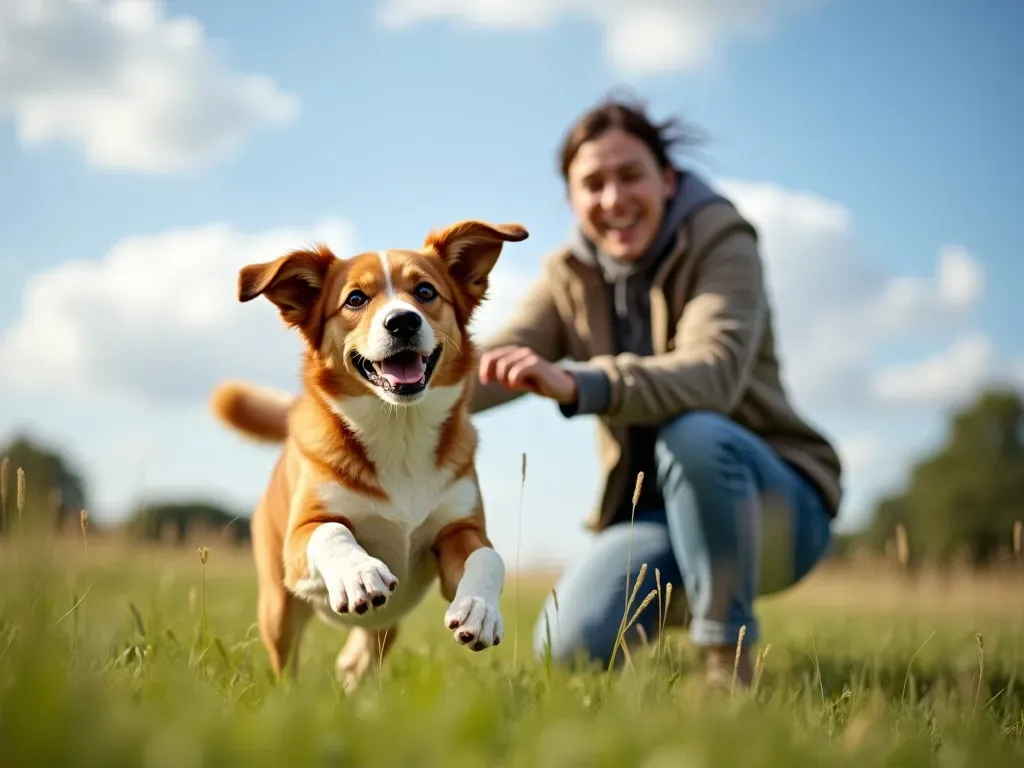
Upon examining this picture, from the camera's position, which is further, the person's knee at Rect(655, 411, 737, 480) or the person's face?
the person's face

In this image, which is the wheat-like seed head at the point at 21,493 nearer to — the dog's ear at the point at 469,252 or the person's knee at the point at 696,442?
the dog's ear at the point at 469,252

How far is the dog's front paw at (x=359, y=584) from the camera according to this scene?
7.66ft

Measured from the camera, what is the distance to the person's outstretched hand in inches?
128

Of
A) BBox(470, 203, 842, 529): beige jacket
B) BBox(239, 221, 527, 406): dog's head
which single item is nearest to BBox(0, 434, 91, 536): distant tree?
BBox(239, 221, 527, 406): dog's head

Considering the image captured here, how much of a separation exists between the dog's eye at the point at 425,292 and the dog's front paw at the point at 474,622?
1045 millimetres

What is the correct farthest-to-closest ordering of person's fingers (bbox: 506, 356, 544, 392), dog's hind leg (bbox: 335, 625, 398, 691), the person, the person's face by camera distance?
the person's face
the person
dog's hind leg (bbox: 335, 625, 398, 691)
person's fingers (bbox: 506, 356, 544, 392)

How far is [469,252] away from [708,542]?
59.2 inches

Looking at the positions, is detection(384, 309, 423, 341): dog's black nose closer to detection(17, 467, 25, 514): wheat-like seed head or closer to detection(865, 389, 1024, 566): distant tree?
detection(17, 467, 25, 514): wheat-like seed head

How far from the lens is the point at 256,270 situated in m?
2.91

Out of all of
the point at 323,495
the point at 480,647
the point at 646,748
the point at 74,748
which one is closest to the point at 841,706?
the point at 480,647

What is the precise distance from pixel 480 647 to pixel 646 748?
792mm

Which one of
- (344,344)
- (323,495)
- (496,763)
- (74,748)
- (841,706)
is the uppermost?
(344,344)

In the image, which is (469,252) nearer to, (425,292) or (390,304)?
(425,292)

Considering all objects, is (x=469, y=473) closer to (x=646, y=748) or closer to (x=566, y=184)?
(x=646, y=748)
